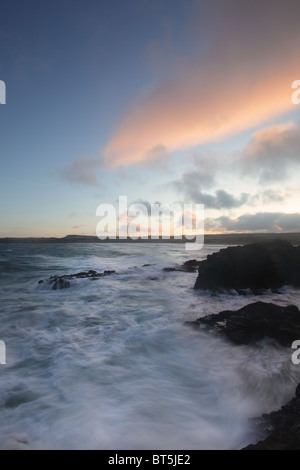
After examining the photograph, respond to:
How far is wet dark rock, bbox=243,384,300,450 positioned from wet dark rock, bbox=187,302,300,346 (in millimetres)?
2573

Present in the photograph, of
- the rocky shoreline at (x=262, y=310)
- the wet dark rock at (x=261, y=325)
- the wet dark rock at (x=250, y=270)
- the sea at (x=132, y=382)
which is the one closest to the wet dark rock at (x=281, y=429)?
the rocky shoreline at (x=262, y=310)

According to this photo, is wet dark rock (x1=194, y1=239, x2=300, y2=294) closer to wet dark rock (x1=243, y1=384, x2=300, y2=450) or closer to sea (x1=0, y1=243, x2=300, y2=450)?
sea (x1=0, y1=243, x2=300, y2=450)

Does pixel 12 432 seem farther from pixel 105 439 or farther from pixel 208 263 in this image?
pixel 208 263

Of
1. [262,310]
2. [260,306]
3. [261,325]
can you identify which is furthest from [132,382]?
[260,306]

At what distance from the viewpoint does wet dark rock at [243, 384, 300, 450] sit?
285cm

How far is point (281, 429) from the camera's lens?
3170 millimetres

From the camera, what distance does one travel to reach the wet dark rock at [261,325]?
21.0ft

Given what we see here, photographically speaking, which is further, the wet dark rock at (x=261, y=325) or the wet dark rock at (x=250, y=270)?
the wet dark rock at (x=250, y=270)

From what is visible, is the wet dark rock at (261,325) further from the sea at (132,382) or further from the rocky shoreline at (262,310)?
the sea at (132,382)

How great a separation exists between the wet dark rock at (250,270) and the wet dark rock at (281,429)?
9728mm

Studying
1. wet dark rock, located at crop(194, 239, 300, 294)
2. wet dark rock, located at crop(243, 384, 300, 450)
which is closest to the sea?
wet dark rock, located at crop(243, 384, 300, 450)

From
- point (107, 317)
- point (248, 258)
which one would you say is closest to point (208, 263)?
point (248, 258)

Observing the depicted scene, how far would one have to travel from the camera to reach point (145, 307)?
36.4 ft

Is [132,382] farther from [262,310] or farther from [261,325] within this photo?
[262,310]
